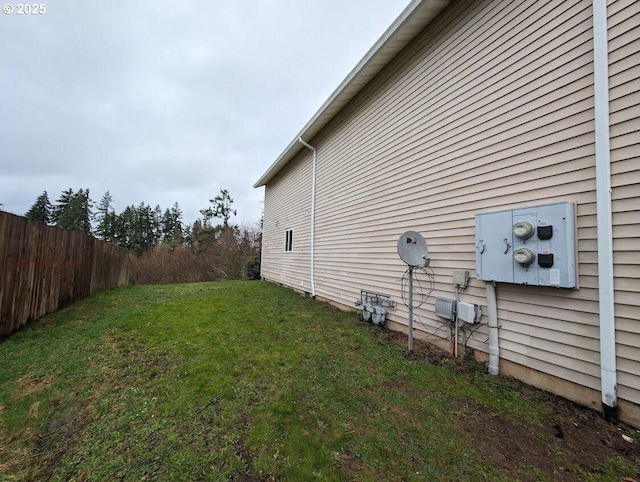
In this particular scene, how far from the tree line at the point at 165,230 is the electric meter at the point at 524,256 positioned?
14529 mm

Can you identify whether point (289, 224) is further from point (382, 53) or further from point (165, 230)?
point (165, 230)

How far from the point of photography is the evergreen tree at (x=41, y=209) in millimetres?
34406

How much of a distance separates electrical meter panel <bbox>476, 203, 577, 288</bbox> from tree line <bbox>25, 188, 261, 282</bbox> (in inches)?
558

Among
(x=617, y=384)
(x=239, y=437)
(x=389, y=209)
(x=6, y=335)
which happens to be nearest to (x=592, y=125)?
(x=617, y=384)

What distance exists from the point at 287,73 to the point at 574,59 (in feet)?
32.5

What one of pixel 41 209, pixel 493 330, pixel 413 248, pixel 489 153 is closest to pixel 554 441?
pixel 493 330

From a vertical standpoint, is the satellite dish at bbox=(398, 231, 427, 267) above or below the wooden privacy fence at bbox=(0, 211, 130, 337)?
above

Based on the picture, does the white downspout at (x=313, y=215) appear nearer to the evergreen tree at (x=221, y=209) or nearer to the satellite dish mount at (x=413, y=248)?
the satellite dish mount at (x=413, y=248)

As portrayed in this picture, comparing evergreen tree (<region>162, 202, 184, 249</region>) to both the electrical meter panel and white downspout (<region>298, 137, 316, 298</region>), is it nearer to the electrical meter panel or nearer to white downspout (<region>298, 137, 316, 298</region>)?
white downspout (<region>298, 137, 316, 298</region>)

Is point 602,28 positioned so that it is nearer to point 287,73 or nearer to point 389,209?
point 389,209

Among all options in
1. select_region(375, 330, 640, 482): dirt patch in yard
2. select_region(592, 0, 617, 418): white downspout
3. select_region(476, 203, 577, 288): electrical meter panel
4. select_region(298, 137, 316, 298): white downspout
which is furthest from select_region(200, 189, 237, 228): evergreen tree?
select_region(592, 0, 617, 418): white downspout

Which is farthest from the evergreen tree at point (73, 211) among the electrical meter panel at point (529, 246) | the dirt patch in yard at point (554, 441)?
the dirt patch in yard at point (554, 441)

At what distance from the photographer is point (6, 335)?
4078 millimetres

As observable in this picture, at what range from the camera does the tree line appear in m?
18.8
